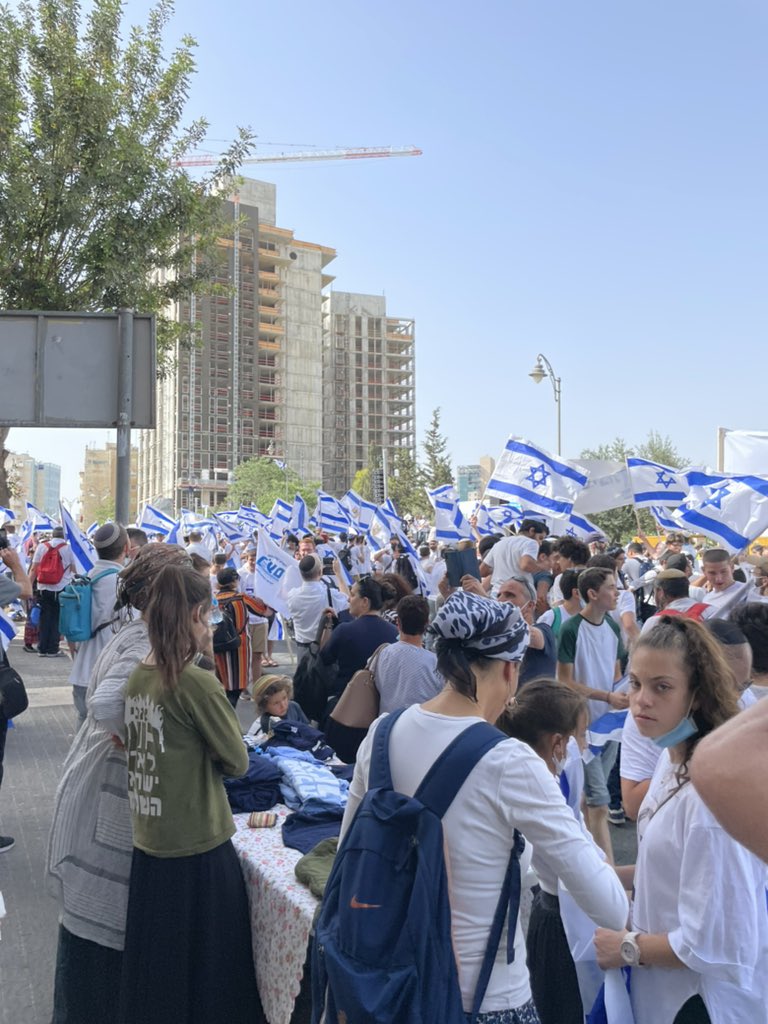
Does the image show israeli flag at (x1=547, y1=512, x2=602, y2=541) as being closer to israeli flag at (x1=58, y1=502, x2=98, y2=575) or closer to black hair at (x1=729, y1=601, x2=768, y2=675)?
israeli flag at (x1=58, y1=502, x2=98, y2=575)

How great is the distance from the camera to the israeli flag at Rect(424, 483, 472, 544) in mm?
16156

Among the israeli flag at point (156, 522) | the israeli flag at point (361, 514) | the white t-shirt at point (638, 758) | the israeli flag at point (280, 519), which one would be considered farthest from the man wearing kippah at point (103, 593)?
the israeli flag at point (361, 514)

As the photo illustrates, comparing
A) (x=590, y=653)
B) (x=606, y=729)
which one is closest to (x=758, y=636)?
(x=606, y=729)

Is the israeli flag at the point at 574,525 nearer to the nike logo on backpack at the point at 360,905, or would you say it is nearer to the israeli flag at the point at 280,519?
the israeli flag at the point at 280,519

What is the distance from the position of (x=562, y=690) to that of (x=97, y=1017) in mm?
2125

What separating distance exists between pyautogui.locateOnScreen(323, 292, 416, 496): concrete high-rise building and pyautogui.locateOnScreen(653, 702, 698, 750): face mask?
125806 mm

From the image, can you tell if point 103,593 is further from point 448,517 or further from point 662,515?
point 662,515

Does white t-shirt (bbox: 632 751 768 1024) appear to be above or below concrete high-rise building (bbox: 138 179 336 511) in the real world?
below

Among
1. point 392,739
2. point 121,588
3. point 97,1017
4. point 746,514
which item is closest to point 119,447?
point 121,588

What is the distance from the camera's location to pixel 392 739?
7.21 feet

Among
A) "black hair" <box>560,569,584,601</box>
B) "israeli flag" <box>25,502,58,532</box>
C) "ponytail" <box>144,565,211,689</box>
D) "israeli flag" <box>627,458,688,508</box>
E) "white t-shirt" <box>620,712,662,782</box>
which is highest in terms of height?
"israeli flag" <box>627,458,688,508</box>

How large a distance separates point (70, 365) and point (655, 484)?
9799mm

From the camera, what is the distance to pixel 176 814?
313cm

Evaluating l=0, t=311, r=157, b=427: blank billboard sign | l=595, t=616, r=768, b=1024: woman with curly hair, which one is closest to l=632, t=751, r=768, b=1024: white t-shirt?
l=595, t=616, r=768, b=1024: woman with curly hair
